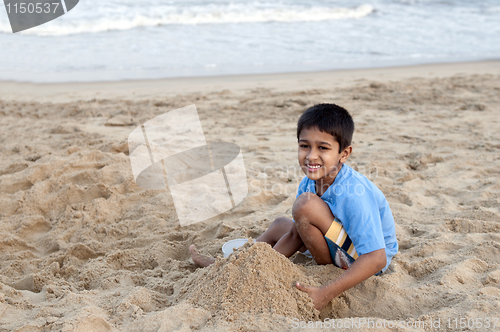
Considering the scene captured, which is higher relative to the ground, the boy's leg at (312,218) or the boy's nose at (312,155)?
the boy's nose at (312,155)

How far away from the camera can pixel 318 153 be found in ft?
6.24

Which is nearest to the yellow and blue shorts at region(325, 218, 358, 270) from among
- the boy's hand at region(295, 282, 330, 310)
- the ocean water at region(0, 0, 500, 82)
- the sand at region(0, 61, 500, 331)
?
the sand at region(0, 61, 500, 331)

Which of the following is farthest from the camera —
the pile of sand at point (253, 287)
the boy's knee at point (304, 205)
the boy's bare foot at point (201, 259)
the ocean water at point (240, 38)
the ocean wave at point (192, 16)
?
the ocean wave at point (192, 16)

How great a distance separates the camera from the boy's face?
190 centimetres

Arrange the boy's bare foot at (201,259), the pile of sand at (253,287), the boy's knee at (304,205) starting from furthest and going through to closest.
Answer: the boy's bare foot at (201,259)
the boy's knee at (304,205)
the pile of sand at (253,287)

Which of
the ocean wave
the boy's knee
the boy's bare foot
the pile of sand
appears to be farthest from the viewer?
the ocean wave

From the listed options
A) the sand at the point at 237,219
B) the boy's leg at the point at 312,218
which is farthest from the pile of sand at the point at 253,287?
the boy's leg at the point at 312,218

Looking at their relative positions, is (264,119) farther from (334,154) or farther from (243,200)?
(334,154)

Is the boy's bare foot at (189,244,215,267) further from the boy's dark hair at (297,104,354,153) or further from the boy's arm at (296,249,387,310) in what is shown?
the boy's dark hair at (297,104,354,153)

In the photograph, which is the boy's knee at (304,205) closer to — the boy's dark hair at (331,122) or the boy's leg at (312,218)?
the boy's leg at (312,218)

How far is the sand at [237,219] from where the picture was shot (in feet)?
5.71

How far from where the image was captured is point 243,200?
315 centimetres

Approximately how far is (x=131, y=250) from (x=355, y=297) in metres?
1.39

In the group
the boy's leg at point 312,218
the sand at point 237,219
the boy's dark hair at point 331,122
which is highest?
the boy's dark hair at point 331,122
